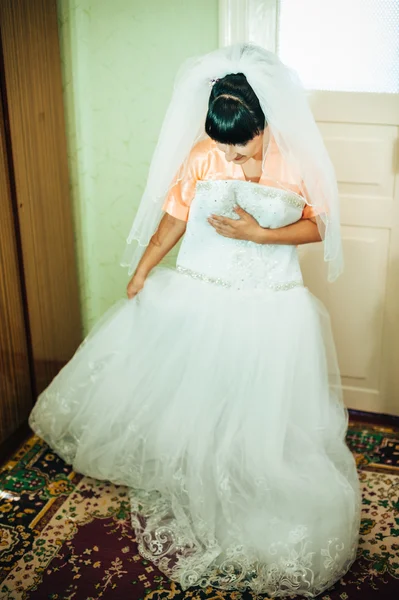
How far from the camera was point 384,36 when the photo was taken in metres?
2.46

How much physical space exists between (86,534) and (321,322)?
3.32 feet

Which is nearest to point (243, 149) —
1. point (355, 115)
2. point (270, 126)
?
point (270, 126)

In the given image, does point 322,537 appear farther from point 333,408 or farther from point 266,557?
point 333,408

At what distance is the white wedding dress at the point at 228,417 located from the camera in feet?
6.27

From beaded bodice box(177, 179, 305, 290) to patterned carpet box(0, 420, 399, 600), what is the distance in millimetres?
825

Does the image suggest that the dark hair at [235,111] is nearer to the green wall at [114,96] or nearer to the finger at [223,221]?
the finger at [223,221]

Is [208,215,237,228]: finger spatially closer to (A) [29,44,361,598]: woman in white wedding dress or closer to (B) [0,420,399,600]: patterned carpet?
(A) [29,44,361,598]: woman in white wedding dress

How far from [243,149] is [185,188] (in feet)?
0.93

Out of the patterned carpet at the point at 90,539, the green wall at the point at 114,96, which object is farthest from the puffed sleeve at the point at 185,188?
the patterned carpet at the point at 90,539

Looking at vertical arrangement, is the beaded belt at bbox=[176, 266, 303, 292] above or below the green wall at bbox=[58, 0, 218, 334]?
below

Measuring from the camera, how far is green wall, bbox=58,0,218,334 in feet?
8.43

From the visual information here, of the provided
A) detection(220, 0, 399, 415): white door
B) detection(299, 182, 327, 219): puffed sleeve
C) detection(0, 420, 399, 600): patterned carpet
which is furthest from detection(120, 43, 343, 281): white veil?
detection(0, 420, 399, 600): patterned carpet

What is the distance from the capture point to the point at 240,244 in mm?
2109

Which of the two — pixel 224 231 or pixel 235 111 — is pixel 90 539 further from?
pixel 235 111
